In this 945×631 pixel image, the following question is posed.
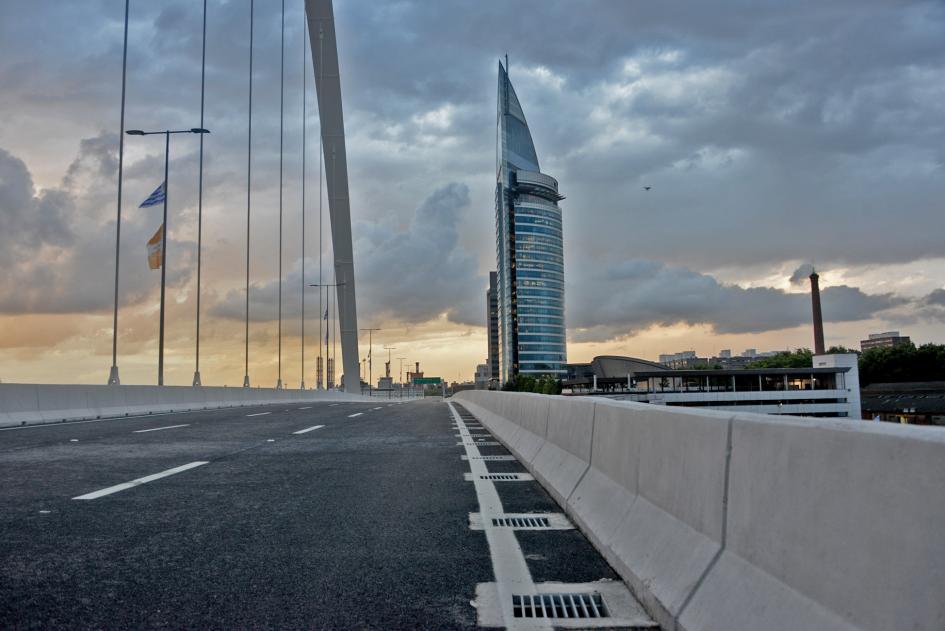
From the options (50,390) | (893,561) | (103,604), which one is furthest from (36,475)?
(50,390)

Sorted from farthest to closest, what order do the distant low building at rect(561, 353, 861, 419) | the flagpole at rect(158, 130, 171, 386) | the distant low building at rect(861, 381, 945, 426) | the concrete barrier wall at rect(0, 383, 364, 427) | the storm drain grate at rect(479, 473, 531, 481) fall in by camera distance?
the distant low building at rect(561, 353, 861, 419)
the distant low building at rect(861, 381, 945, 426)
the flagpole at rect(158, 130, 171, 386)
the concrete barrier wall at rect(0, 383, 364, 427)
the storm drain grate at rect(479, 473, 531, 481)

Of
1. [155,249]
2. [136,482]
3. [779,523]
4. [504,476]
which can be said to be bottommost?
[504,476]

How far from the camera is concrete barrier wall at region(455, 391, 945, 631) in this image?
83.8 inches

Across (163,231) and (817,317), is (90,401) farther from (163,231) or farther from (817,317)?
(817,317)

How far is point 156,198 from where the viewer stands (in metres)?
34.8

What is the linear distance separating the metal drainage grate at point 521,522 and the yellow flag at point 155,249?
106ft

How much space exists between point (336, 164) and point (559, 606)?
270 feet

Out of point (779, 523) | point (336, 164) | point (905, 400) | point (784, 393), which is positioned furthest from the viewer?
point (784, 393)

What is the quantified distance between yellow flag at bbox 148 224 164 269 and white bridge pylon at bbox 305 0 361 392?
158 ft

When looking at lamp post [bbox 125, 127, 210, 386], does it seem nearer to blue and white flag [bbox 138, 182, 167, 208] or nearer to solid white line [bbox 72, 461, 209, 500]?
blue and white flag [bbox 138, 182, 167, 208]

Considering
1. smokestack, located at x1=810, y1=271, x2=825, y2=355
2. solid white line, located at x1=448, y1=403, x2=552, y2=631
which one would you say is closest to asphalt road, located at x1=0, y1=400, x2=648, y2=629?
solid white line, located at x1=448, y1=403, x2=552, y2=631

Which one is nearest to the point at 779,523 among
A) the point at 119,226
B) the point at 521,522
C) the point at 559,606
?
the point at 559,606

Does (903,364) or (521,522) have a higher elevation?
(903,364)

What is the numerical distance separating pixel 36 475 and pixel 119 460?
64.3 inches
